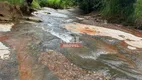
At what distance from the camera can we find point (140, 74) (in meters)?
6.19

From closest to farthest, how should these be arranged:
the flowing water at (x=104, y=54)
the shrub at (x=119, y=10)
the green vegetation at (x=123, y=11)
Result: the flowing water at (x=104, y=54), the green vegetation at (x=123, y=11), the shrub at (x=119, y=10)

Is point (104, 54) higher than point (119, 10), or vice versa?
point (119, 10)

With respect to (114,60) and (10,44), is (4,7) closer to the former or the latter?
(10,44)

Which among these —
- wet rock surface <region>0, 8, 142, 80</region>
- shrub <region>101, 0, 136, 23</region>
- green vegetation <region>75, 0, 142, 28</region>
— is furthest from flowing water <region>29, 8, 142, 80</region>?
shrub <region>101, 0, 136, 23</region>

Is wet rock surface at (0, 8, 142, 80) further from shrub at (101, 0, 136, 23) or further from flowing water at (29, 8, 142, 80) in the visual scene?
shrub at (101, 0, 136, 23)

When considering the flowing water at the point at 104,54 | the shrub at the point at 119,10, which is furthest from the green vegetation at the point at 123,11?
the flowing water at the point at 104,54

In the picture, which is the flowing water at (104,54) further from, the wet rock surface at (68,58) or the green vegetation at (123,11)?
the green vegetation at (123,11)

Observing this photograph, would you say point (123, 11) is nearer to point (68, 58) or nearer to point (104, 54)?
point (104, 54)

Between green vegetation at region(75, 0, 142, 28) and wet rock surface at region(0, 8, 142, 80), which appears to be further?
green vegetation at region(75, 0, 142, 28)

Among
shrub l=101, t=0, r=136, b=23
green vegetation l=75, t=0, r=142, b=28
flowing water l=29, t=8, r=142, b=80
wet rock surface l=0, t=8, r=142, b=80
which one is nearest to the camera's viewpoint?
wet rock surface l=0, t=8, r=142, b=80

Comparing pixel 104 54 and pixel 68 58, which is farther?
pixel 104 54

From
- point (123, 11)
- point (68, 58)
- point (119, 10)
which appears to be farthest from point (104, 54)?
point (119, 10)

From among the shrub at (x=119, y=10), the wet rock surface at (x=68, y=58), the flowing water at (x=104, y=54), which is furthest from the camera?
the shrub at (x=119, y=10)

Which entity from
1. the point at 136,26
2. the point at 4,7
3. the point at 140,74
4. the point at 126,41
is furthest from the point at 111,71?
the point at 4,7
